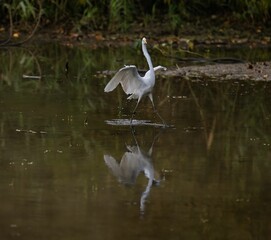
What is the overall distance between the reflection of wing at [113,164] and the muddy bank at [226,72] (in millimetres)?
5796

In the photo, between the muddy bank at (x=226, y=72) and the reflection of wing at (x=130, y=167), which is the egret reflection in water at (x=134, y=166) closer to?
the reflection of wing at (x=130, y=167)

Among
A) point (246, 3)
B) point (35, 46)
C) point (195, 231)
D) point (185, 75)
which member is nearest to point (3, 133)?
point (195, 231)

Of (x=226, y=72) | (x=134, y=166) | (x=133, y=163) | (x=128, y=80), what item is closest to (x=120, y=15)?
(x=226, y=72)

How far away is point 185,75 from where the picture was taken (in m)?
14.5

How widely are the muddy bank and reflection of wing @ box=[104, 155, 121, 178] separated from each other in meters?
5.80

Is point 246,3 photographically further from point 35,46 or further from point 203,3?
point 35,46

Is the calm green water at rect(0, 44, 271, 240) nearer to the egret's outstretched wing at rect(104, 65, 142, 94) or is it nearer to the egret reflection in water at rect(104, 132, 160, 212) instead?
the egret reflection in water at rect(104, 132, 160, 212)

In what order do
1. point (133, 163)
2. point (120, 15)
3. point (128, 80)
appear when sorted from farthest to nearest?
point (120, 15) < point (128, 80) < point (133, 163)

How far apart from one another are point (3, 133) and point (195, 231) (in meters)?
3.76

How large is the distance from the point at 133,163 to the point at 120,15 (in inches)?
495

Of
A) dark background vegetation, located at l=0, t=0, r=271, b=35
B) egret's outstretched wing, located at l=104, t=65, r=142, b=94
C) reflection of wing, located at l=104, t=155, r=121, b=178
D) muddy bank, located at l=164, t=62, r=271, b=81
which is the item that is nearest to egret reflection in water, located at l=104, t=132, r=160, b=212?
reflection of wing, located at l=104, t=155, r=121, b=178

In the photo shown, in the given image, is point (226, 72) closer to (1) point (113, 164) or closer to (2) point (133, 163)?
(2) point (133, 163)

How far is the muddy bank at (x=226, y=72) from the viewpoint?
14.2 m

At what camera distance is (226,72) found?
14711 millimetres
